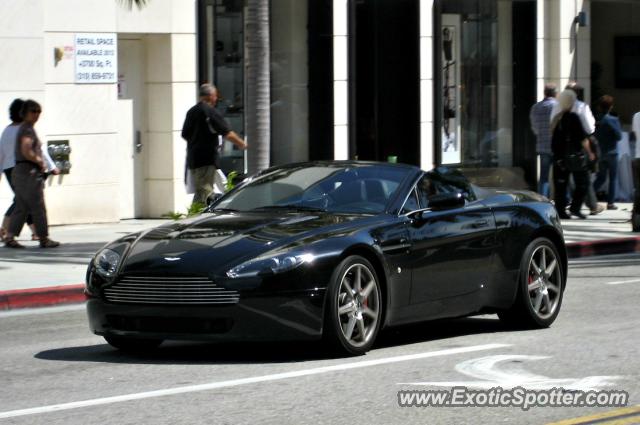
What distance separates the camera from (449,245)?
1026cm

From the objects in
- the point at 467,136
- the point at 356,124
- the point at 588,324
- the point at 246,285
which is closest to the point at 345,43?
the point at 356,124

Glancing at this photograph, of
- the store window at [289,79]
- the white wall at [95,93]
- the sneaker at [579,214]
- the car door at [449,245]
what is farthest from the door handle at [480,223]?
the store window at [289,79]

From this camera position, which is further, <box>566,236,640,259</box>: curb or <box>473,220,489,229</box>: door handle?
<box>566,236,640,259</box>: curb

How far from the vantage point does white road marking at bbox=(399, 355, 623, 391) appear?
836cm

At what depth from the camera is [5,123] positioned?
18.4 m

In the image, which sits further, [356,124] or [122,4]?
[356,124]

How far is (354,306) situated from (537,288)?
2288 mm

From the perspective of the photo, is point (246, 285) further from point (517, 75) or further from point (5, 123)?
point (517, 75)

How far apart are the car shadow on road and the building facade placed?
8807mm

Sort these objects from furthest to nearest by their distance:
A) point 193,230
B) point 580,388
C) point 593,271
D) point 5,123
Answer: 1. point 5,123
2. point 593,271
3. point 193,230
4. point 580,388

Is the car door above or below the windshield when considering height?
below

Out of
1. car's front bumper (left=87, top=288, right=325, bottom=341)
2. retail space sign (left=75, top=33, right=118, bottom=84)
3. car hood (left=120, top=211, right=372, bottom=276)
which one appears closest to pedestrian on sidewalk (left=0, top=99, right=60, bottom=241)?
retail space sign (left=75, top=33, right=118, bottom=84)

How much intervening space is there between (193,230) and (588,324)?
3512 mm

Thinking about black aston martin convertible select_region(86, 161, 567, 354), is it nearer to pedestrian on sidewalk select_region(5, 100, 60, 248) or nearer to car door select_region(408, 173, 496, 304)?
car door select_region(408, 173, 496, 304)
